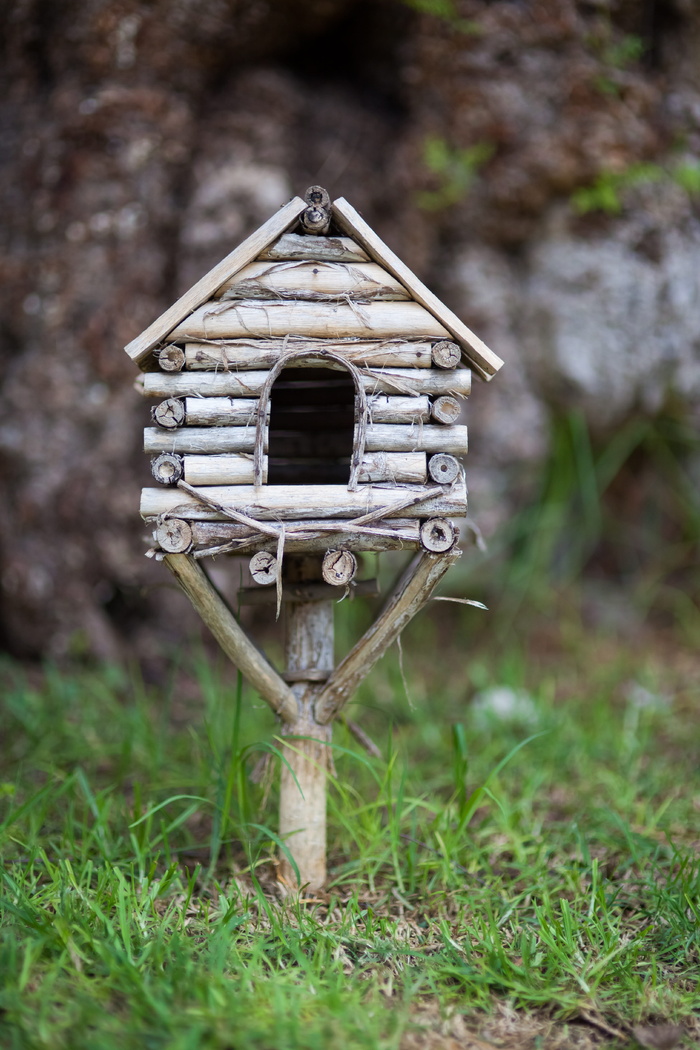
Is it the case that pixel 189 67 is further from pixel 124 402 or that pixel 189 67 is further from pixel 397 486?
pixel 397 486

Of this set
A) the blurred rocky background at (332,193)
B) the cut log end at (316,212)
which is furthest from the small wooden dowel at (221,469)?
the blurred rocky background at (332,193)

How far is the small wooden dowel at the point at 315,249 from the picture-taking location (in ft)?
7.52

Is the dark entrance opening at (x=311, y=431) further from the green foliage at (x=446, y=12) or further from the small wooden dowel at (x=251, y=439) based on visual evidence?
the green foliage at (x=446, y=12)

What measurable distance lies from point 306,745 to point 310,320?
137cm

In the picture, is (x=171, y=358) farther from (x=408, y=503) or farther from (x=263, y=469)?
(x=408, y=503)

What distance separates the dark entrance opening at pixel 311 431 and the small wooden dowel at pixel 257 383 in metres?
0.59

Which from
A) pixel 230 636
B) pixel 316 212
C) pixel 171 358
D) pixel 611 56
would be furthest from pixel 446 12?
pixel 230 636

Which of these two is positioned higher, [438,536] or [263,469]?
[263,469]

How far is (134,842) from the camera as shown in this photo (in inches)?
96.7

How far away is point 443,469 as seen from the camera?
7.55 ft

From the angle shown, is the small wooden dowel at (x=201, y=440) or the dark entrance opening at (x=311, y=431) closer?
the small wooden dowel at (x=201, y=440)

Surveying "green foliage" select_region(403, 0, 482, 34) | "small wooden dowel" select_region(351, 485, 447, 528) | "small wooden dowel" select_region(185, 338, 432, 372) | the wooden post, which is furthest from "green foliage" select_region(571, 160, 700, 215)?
the wooden post

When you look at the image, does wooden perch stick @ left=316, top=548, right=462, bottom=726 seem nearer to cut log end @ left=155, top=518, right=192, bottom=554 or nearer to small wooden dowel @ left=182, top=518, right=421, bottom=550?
small wooden dowel @ left=182, top=518, right=421, bottom=550

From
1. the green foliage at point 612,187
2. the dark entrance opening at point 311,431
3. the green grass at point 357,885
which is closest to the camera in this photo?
the green grass at point 357,885
